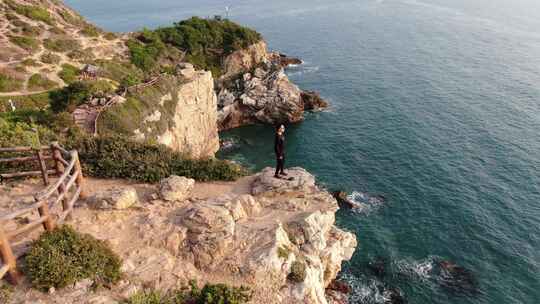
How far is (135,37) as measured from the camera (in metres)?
64.9

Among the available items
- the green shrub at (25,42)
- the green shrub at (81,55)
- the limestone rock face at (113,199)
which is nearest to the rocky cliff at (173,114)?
the limestone rock face at (113,199)

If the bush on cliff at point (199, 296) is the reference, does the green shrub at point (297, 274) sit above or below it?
below

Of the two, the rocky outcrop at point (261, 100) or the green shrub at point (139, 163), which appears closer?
the green shrub at point (139, 163)

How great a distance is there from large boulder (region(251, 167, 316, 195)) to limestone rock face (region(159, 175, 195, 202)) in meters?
4.02

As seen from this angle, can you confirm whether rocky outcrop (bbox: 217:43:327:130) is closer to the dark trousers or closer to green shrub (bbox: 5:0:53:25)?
green shrub (bbox: 5:0:53:25)

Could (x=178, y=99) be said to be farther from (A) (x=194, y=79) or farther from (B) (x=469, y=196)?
(B) (x=469, y=196)

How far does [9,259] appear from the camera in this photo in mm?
9750

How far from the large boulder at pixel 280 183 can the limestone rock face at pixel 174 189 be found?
158 inches

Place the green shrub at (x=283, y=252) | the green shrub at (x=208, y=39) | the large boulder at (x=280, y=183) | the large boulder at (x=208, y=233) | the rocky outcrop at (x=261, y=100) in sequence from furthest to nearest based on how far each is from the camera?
1. the green shrub at (x=208, y=39)
2. the rocky outcrop at (x=261, y=100)
3. the large boulder at (x=280, y=183)
4. the green shrub at (x=283, y=252)
5. the large boulder at (x=208, y=233)

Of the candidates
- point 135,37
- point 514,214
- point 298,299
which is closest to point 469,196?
point 514,214

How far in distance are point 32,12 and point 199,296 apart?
197 feet

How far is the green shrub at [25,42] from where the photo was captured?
46375 millimetres

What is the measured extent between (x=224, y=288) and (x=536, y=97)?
235 feet

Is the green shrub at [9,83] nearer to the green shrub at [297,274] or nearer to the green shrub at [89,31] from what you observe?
the green shrub at [89,31]
